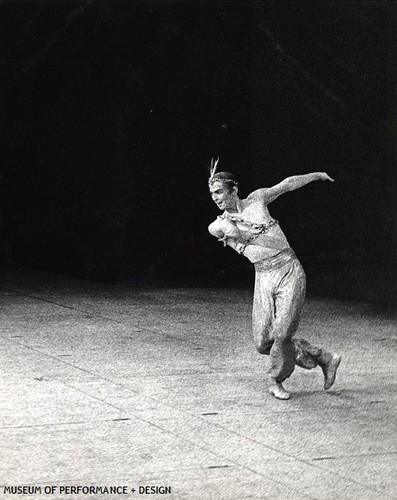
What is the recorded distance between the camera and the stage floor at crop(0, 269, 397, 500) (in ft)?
19.8

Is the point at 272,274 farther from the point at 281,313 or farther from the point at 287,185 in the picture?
the point at 287,185

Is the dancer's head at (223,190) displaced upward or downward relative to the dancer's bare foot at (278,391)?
upward

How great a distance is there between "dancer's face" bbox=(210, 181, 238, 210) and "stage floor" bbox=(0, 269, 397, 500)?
1443mm

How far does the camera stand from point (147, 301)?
1416 cm

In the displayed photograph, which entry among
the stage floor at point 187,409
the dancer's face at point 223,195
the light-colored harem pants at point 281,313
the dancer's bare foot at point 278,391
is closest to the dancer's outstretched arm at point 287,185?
the dancer's face at point 223,195

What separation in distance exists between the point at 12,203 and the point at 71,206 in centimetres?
174

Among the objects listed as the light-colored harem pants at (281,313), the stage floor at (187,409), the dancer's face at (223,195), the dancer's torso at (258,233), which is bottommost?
the stage floor at (187,409)

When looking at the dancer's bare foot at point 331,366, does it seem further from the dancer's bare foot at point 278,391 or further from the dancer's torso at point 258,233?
the dancer's torso at point 258,233

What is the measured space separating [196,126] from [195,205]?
119 centimetres

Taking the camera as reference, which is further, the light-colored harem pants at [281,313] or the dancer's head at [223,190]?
the dancer's head at [223,190]

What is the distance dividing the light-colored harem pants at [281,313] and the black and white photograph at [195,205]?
16mm

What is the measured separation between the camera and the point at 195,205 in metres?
16.7

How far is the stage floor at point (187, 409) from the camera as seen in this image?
237 inches

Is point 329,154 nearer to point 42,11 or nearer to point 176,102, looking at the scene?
point 176,102
